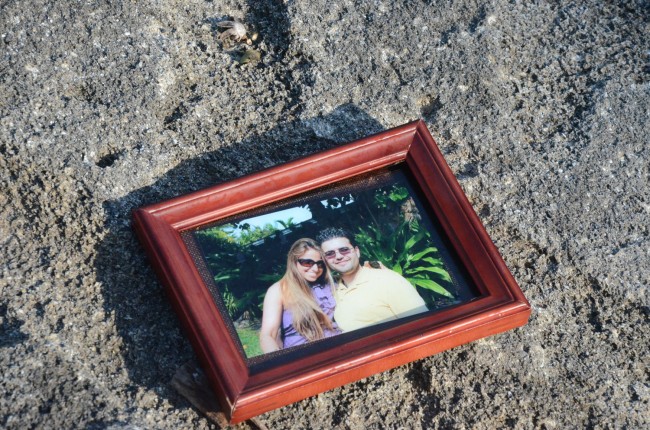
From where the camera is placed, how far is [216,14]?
2.26 metres

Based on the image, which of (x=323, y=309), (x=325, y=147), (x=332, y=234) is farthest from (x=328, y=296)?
(x=325, y=147)

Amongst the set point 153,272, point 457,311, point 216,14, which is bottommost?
point 457,311

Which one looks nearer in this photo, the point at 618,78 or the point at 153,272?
the point at 153,272

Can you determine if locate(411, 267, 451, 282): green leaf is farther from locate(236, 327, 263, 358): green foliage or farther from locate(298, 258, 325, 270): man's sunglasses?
locate(236, 327, 263, 358): green foliage

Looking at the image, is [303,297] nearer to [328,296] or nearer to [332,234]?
[328,296]

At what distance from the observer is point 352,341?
1659 mm

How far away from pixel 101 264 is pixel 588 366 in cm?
107

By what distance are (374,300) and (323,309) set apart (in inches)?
4.2

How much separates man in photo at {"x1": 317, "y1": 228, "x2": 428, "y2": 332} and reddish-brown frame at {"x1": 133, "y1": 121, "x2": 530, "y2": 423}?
0.14 feet

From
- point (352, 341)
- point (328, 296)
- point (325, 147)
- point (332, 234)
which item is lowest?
point (352, 341)

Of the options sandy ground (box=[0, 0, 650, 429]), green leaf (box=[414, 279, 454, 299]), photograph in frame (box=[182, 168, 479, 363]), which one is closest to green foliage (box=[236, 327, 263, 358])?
photograph in frame (box=[182, 168, 479, 363])

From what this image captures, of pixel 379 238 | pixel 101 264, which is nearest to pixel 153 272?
pixel 101 264

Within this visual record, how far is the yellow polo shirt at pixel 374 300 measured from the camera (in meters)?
1.70

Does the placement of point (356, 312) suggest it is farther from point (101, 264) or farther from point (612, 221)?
point (612, 221)
